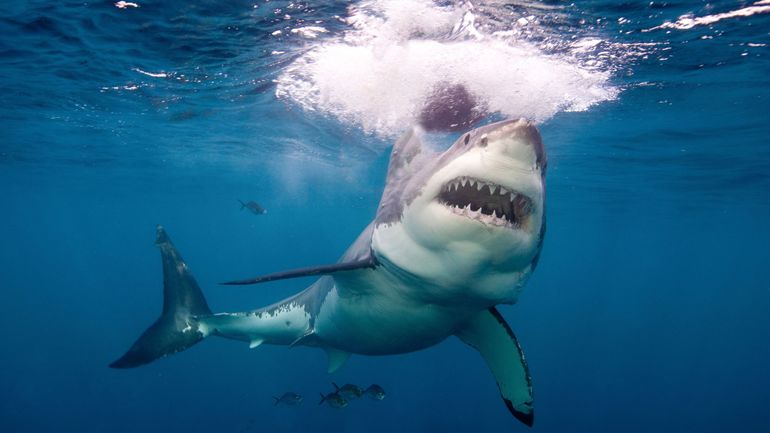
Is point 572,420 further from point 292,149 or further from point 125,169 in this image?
point 125,169

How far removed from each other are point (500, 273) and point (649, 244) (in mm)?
72930

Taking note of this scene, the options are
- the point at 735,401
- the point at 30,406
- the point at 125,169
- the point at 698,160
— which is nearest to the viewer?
the point at 698,160

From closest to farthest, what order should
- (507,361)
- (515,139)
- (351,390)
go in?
(515,139), (507,361), (351,390)

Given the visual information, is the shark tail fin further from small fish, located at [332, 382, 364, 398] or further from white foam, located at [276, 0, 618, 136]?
white foam, located at [276, 0, 618, 136]

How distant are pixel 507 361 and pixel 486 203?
113 inches

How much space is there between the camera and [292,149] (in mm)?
23781

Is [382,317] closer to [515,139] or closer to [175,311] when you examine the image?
[515,139]

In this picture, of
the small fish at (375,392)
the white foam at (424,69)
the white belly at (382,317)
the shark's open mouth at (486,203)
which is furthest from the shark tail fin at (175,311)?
the shark's open mouth at (486,203)

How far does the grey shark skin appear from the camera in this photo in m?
2.56

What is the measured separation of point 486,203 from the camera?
9.02 ft

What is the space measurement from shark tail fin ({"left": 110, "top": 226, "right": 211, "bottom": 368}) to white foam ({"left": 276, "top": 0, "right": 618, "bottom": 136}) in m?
5.76

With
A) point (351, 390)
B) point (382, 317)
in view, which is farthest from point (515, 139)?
point (351, 390)

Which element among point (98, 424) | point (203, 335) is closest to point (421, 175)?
point (203, 335)

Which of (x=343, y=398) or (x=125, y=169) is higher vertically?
(x=343, y=398)
